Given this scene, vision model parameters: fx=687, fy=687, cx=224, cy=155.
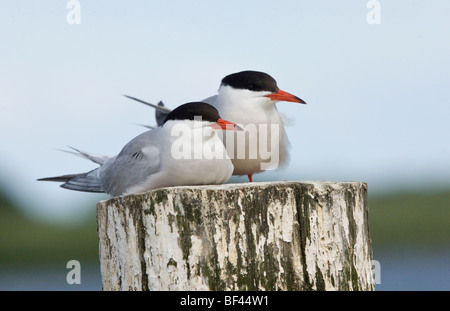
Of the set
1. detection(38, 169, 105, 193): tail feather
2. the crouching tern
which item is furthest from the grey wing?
detection(38, 169, 105, 193): tail feather

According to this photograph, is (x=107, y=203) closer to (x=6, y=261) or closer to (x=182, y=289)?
(x=182, y=289)

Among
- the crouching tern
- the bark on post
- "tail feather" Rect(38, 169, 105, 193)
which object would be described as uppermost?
the crouching tern

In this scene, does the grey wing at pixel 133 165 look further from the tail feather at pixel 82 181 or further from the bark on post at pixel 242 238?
the bark on post at pixel 242 238

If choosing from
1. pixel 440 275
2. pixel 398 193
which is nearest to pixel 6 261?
pixel 398 193

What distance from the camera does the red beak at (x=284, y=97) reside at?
16.6ft

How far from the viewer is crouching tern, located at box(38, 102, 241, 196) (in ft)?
13.6

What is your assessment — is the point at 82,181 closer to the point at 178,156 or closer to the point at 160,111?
the point at 160,111

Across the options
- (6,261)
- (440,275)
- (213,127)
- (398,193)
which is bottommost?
(440,275)

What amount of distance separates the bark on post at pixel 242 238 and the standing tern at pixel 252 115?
160 centimetres

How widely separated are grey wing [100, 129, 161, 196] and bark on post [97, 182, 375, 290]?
80 cm

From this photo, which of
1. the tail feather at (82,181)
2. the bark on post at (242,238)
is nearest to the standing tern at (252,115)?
the tail feather at (82,181)

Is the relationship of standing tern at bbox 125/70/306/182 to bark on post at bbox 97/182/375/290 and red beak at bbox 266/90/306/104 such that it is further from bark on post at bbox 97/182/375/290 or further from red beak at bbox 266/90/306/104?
bark on post at bbox 97/182/375/290

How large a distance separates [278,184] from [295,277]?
469 mm
